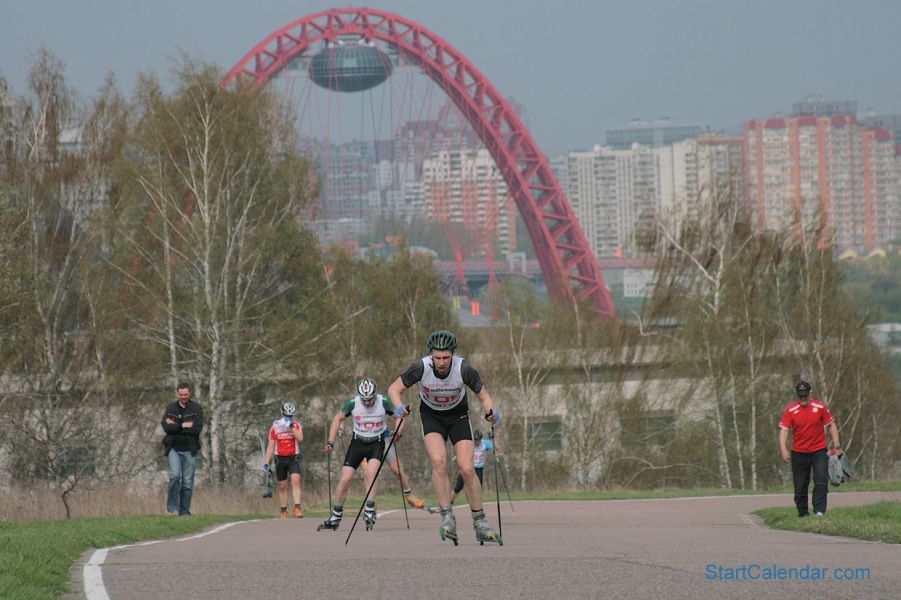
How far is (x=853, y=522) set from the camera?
12.3 m

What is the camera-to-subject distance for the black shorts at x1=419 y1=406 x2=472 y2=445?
1022 cm

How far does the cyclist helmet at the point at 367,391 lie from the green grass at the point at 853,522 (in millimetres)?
4108

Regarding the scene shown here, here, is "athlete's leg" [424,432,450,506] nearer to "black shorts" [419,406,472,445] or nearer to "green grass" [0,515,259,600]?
"black shorts" [419,406,472,445]

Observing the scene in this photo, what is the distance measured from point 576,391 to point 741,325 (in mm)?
5186

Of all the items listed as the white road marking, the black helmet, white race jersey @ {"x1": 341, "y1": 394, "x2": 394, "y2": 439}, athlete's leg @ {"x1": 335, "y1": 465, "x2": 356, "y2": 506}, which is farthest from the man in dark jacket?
the black helmet

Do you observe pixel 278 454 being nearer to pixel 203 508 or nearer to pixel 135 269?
pixel 203 508

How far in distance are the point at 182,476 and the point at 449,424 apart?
684 cm

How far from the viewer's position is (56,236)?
36.0 m

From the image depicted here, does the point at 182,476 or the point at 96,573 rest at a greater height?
the point at 96,573

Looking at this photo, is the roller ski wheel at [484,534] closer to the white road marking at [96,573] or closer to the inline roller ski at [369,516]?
the white road marking at [96,573]

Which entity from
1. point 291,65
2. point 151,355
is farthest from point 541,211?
point 151,355

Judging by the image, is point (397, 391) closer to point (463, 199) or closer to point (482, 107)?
point (482, 107)

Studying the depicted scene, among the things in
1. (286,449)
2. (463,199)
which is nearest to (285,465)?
(286,449)

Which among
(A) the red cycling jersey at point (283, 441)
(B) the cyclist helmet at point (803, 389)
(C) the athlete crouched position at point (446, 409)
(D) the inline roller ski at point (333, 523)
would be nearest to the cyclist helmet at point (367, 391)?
(D) the inline roller ski at point (333, 523)
